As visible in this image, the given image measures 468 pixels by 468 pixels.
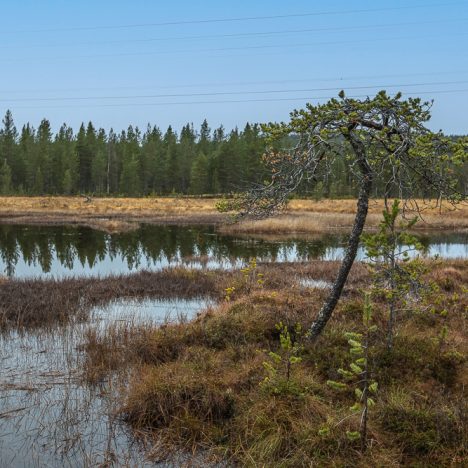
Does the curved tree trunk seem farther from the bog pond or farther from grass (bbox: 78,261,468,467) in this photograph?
the bog pond

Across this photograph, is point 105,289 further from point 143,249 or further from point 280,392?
point 143,249

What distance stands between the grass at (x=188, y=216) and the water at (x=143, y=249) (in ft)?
14.3

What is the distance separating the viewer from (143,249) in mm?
30750

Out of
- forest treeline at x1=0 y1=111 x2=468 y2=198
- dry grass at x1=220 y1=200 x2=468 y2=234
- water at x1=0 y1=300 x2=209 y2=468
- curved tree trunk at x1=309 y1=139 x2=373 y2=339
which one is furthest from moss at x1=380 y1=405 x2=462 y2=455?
forest treeline at x1=0 y1=111 x2=468 y2=198

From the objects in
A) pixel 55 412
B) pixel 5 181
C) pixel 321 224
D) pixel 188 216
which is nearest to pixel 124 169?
pixel 5 181

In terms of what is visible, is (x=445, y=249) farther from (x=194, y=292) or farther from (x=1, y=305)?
(x=1, y=305)

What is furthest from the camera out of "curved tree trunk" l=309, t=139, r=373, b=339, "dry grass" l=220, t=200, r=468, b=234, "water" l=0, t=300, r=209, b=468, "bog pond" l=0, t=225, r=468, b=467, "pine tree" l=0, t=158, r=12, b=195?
"pine tree" l=0, t=158, r=12, b=195

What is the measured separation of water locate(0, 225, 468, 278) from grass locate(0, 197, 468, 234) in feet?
14.3

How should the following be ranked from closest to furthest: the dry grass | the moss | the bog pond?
the moss
the bog pond
the dry grass

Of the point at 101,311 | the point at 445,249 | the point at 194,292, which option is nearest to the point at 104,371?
the point at 101,311

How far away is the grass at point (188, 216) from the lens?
43.9 metres

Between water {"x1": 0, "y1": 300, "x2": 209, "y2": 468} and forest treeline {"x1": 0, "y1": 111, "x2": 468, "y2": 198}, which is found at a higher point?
forest treeline {"x1": 0, "y1": 111, "x2": 468, "y2": 198}

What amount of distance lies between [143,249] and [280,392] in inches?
961

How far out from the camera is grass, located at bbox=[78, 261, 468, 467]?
6195 millimetres
